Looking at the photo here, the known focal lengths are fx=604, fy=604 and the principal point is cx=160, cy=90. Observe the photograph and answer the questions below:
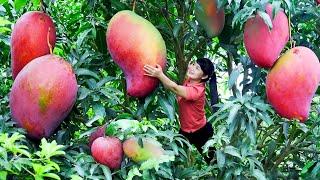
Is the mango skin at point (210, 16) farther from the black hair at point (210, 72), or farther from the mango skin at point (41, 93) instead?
the mango skin at point (41, 93)

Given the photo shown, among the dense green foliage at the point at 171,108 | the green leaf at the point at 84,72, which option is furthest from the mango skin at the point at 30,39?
the green leaf at the point at 84,72

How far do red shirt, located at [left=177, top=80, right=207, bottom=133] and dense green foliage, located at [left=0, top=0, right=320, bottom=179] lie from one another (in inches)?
4.0

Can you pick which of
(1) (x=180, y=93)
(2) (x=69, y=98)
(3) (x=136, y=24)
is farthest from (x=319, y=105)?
(2) (x=69, y=98)

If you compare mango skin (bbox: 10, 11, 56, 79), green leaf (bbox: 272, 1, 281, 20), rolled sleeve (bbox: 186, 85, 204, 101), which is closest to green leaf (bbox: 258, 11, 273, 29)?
green leaf (bbox: 272, 1, 281, 20)

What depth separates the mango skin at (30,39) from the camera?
202 cm

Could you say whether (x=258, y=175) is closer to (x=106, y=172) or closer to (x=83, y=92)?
(x=106, y=172)

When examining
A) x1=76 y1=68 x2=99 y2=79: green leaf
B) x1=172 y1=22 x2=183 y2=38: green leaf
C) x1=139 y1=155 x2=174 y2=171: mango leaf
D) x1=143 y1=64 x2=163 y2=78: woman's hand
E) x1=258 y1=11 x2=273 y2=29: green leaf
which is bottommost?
x1=139 y1=155 x2=174 y2=171: mango leaf

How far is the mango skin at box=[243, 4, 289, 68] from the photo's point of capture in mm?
1911

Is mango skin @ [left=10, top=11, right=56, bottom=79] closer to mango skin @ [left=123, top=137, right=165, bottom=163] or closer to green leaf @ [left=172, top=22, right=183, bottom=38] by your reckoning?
green leaf @ [left=172, top=22, right=183, bottom=38]

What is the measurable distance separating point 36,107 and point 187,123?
2.10 ft

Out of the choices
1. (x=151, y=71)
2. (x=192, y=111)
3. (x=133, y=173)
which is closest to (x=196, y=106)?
(x=192, y=111)

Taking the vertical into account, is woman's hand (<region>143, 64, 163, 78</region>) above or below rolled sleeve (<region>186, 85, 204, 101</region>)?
above

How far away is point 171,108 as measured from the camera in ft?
6.61

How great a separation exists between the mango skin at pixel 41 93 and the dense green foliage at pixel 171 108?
Result: 0.17 ft
